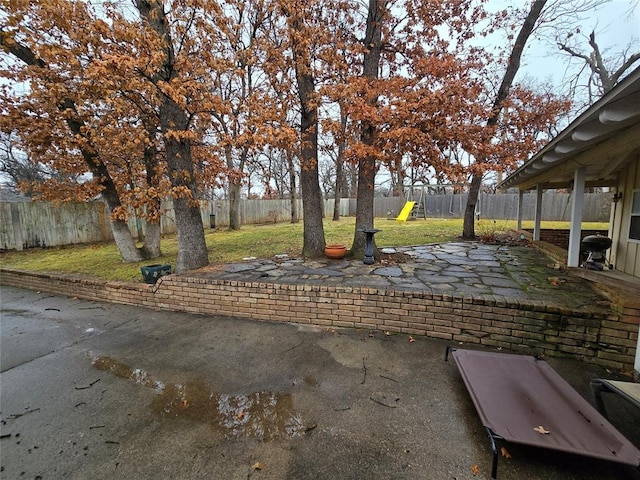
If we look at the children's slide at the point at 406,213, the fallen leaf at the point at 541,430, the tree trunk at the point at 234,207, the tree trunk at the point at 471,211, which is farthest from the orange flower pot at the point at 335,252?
the children's slide at the point at 406,213

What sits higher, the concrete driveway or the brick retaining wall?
the brick retaining wall

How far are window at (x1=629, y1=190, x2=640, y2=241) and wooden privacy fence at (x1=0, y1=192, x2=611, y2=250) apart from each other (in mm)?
6908

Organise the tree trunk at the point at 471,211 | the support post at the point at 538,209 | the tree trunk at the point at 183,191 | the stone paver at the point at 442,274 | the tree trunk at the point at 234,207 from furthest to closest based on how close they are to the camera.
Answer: the tree trunk at the point at 234,207
the tree trunk at the point at 471,211
the support post at the point at 538,209
the tree trunk at the point at 183,191
the stone paver at the point at 442,274

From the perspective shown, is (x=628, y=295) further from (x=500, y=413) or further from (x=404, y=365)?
(x=404, y=365)

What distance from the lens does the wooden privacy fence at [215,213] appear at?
27.2 feet

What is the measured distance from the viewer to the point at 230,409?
2201 millimetres

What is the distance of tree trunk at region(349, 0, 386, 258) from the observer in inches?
198

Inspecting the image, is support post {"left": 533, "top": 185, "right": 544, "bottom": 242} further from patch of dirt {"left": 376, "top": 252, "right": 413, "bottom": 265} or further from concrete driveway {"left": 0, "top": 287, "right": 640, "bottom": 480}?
concrete driveway {"left": 0, "top": 287, "right": 640, "bottom": 480}

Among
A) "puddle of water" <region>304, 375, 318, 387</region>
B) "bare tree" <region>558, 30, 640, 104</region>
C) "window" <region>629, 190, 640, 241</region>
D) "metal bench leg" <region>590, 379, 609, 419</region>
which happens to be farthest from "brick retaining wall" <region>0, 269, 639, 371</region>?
"bare tree" <region>558, 30, 640, 104</region>

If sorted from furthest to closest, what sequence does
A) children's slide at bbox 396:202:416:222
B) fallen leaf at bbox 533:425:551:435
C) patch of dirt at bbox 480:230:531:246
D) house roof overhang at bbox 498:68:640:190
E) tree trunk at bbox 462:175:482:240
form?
children's slide at bbox 396:202:416:222 < tree trunk at bbox 462:175:482:240 < patch of dirt at bbox 480:230:531:246 < house roof overhang at bbox 498:68:640:190 < fallen leaf at bbox 533:425:551:435

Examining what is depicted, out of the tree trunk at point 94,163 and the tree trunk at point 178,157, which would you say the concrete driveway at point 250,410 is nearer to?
the tree trunk at point 178,157

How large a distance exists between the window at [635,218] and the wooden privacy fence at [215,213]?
22.7ft

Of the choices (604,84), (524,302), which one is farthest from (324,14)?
(604,84)

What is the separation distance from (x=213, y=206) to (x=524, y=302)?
43.1ft
